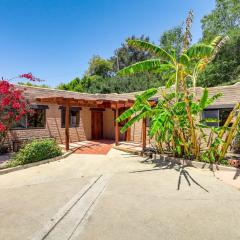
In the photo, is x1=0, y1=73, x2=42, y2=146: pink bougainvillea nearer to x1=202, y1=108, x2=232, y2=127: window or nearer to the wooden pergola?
the wooden pergola

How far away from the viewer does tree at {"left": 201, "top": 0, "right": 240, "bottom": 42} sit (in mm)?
24359

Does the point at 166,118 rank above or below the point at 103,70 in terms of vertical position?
below

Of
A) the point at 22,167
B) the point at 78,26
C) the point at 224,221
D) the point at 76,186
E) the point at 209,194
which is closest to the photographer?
the point at 224,221

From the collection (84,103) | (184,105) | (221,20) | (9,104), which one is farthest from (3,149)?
(221,20)

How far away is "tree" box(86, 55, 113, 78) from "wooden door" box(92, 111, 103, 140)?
1991 centimetres

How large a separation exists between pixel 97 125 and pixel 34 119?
17.9 ft

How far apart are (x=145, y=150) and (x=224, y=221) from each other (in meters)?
7.15

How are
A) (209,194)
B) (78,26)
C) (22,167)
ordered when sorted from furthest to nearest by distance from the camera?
(78,26) → (22,167) → (209,194)

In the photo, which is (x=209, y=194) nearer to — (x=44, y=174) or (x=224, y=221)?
(x=224, y=221)

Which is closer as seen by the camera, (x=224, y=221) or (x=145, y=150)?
(x=224, y=221)

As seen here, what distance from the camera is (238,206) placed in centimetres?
485

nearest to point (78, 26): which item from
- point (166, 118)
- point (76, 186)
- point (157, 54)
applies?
point (157, 54)

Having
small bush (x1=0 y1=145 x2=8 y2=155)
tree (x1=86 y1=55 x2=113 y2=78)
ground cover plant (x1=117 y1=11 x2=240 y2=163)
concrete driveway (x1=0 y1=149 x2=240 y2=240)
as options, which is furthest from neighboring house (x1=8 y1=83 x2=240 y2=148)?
tree (x1=86 y1=55 x2=113 y2=78)

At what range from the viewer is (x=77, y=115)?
15633 mm
